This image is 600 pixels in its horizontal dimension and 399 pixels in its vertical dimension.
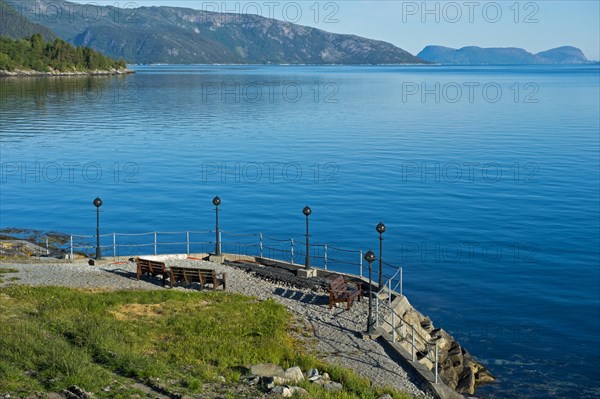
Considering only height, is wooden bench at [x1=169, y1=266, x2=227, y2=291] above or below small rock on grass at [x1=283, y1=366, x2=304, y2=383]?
above

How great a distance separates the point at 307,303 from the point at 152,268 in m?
7.03

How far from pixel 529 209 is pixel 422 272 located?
1765 cm

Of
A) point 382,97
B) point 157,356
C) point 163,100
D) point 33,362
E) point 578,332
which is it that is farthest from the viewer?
point 382,97

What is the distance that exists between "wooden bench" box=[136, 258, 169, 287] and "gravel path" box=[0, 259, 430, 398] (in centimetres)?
38

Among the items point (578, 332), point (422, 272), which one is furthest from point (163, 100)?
point (578, 332)

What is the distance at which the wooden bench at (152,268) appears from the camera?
98.2 feet

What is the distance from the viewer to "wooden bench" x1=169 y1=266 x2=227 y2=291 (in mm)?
29156

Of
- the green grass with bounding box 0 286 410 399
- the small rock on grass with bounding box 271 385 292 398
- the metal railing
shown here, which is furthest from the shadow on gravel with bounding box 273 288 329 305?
the metal railing

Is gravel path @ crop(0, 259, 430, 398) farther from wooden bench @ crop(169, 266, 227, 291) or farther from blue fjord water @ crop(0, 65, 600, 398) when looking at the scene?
blue fjord water @ crop(0, 65, 600, 398)

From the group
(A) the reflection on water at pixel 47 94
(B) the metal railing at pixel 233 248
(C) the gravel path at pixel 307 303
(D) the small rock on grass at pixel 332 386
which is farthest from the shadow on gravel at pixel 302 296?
(A) the reflection on water at pixel 47 94

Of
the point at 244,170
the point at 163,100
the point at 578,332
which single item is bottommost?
the point at 578,332

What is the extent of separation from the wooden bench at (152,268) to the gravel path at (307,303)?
1.26 feet

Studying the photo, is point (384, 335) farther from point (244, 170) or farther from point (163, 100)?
point (163, 100)

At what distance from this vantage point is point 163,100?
157 metres
